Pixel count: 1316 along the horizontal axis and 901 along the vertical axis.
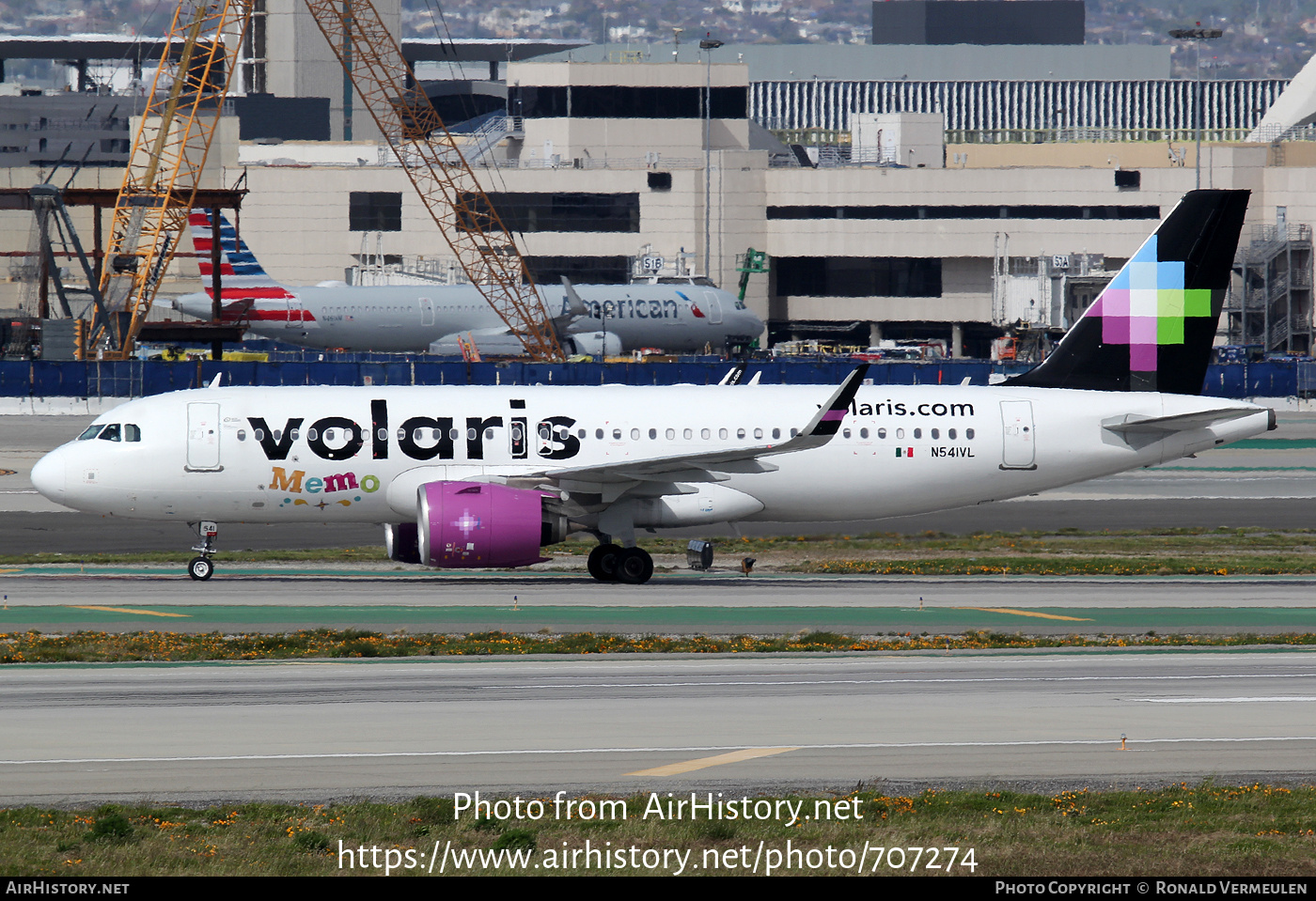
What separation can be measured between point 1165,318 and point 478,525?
16.8 m

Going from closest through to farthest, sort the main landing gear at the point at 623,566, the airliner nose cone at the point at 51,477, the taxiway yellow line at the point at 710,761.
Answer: the taxiway yellow line at the point at 710,761
the airliner nose cone at the point at 51,477
the main landing gear at the point at 623,566

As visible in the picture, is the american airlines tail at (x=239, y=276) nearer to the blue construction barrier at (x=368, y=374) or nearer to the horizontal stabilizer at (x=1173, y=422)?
the blue construction barrier at (x=368, y=374)

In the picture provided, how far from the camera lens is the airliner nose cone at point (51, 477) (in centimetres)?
3036

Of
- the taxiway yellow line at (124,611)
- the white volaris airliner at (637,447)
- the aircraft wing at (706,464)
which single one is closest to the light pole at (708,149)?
the white volaris airliner at (637,447)

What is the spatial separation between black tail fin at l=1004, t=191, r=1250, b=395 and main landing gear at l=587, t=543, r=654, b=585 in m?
9.85

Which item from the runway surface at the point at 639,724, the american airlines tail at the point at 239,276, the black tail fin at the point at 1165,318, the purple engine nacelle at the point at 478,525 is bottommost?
the runway surface at the point at 639,724

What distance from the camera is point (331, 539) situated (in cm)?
4012

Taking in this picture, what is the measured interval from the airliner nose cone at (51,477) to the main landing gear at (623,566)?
1098 centimetres

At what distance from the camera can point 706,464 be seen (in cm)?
2997

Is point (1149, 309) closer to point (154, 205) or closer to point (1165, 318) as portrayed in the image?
point (1165, 318)

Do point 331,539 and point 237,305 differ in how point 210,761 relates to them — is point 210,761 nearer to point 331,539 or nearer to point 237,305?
point 331,539

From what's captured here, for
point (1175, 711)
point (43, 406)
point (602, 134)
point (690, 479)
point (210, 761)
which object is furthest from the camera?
point (602, 134)

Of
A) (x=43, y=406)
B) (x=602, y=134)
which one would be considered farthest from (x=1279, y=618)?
(x=602, y=134)
